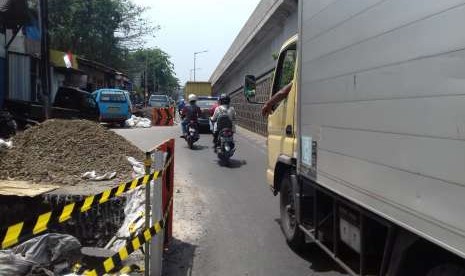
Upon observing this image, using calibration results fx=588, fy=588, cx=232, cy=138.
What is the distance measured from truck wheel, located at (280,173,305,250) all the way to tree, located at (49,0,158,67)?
38.2 m

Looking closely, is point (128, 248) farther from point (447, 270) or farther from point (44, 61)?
point (44, 61)

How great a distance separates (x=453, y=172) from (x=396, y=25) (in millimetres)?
1094

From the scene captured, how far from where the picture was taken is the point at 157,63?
4515 inches

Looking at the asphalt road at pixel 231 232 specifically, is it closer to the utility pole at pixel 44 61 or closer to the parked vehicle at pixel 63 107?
the utility pole at pixel 44 61

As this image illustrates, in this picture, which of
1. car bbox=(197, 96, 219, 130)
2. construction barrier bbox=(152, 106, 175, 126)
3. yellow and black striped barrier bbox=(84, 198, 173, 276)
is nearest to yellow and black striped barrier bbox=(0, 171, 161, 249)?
yellow and black striped barrier bbox=(84, 198, 173, 276)

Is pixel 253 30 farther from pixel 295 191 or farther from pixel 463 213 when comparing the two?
pixel 463 213

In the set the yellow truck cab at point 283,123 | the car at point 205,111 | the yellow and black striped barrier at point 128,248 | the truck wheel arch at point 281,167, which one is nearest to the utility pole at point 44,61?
the car at point 205,111

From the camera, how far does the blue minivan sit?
30234 millimetres

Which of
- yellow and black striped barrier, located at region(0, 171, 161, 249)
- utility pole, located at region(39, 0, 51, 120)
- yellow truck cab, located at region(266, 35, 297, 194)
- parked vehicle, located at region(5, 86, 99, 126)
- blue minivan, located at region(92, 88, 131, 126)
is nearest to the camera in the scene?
yellow and black striped barrier, located at region(0, 171, 161, 249)

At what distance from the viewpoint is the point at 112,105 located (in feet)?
99.9

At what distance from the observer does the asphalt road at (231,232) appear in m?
6.12

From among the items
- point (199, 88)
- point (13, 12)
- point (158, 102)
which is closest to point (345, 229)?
point (13, 12)

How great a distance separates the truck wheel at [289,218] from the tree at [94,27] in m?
38.2

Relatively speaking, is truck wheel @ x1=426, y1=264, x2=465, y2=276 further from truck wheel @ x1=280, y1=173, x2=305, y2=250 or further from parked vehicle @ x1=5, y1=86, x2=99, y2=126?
parked vehicle @ x1=5, y1=86, x2=99, y2=126
